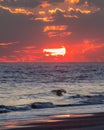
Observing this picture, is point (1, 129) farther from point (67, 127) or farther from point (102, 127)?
point (102, 127)

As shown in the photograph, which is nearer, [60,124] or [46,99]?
[60,124]

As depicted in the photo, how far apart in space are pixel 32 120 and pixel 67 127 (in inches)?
154

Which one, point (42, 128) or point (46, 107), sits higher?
point (46, 107)

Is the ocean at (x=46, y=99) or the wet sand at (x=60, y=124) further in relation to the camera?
the ocean at (x=46, y=99)

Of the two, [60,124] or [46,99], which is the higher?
[46,99]

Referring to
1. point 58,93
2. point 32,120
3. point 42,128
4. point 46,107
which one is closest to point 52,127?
point 42,128

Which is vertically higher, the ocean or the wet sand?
the ocean

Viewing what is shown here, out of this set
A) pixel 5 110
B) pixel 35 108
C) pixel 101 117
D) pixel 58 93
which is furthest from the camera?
pixel 58 93

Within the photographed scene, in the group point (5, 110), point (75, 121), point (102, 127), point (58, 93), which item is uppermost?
point (58, 93)

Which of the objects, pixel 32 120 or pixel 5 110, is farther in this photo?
pixel 5 110

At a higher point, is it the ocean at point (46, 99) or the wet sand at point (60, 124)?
the ocean at point (46, 99)

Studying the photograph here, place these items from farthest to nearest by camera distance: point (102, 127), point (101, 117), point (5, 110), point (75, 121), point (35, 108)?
point (35, 108) < point (5, 110) < point (101, 117) < point (75, 121) < point (102, 127)

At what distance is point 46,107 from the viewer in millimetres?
34844

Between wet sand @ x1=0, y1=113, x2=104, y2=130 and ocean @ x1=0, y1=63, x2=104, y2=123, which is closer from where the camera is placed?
wet sand @ x1=0, y1=113, x2=104, y2=130
